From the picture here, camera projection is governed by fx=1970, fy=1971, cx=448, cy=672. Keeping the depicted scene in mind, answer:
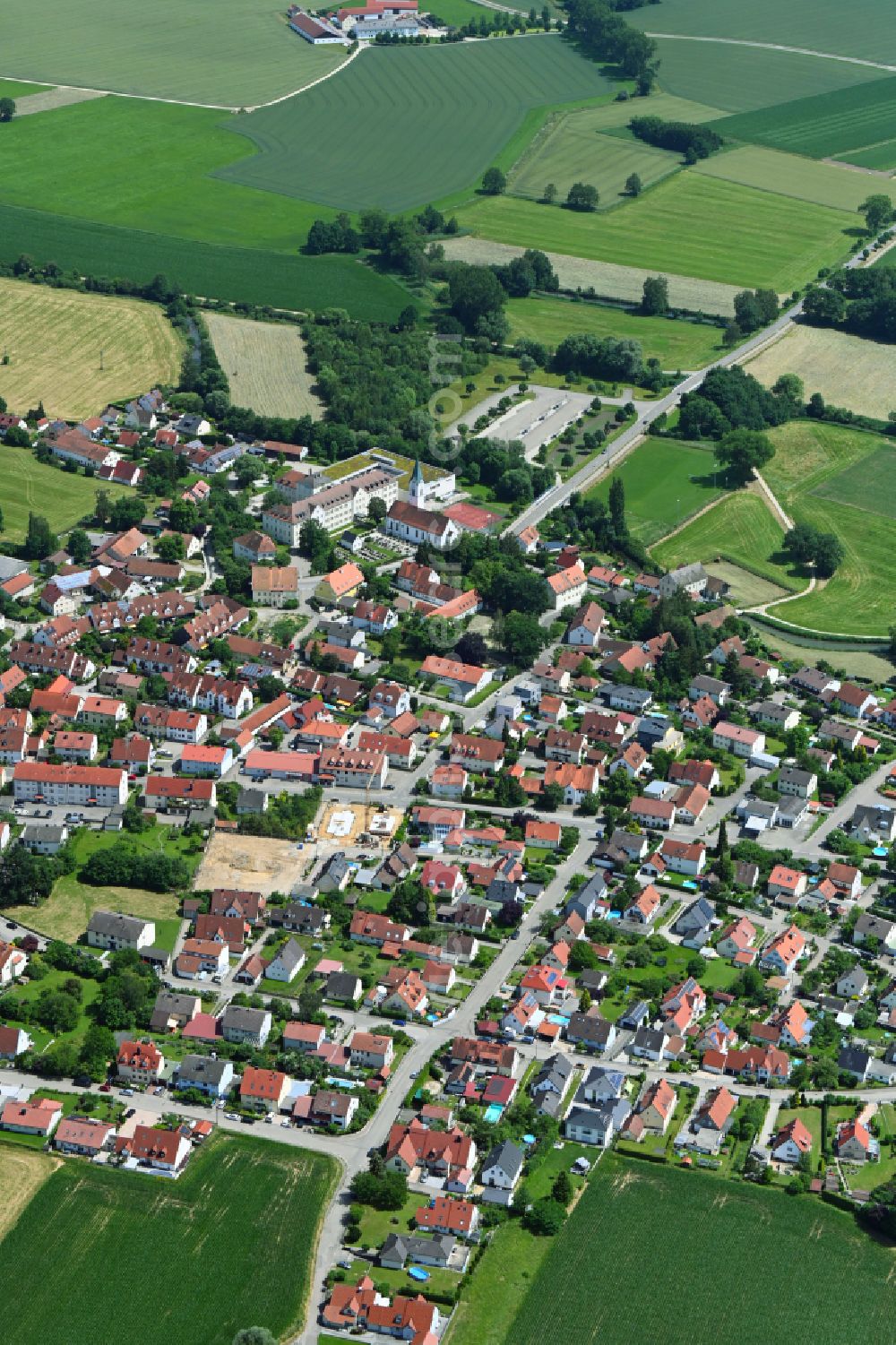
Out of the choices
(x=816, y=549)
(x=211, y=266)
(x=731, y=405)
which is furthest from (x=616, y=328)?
(x=816, y=549)

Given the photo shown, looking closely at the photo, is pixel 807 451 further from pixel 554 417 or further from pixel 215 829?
pixel 215 829

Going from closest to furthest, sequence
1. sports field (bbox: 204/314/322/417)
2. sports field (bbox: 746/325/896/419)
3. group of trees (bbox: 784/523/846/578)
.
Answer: group of trees (bbox: 784/523/846/578)
sports field (bbox: 204/314/322/417)
sports field (bbox: 746/325/896/419)

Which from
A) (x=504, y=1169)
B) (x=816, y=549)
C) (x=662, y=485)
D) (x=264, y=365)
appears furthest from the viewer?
(x=264, y=365)

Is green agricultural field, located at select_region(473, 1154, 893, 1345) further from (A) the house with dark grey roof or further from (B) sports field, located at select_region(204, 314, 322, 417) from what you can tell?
(B) sports field, located at select_region(204, 314, 322, 417)

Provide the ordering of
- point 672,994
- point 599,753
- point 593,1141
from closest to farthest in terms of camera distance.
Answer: point 593,1141 < point 672,994 < point 599,753

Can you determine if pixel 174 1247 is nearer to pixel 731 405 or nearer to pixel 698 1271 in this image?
pixel 698 1271

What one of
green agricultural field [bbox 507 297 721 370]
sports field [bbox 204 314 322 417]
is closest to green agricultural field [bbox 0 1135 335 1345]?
sports field [bbox 204 314 322 417]

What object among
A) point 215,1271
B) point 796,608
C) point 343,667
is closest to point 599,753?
point 343,667
